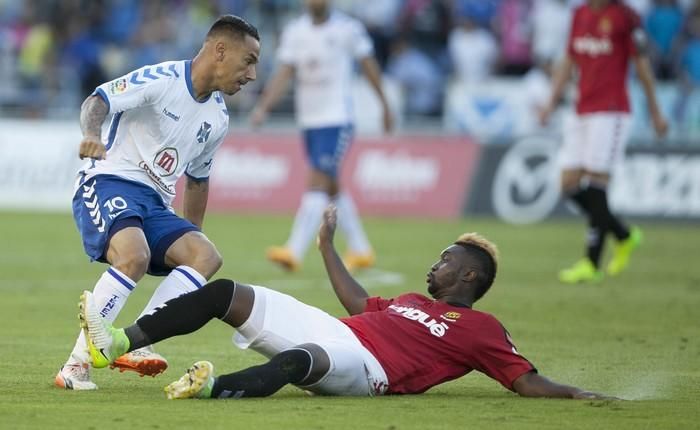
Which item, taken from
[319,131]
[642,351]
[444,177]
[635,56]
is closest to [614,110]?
[635,56]

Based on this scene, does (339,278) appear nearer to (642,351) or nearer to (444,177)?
(642,351)

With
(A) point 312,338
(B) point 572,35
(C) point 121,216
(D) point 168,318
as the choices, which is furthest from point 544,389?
(B) point 572,35

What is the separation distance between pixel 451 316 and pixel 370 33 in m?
20.4

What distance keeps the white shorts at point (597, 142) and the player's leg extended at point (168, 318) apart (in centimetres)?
864

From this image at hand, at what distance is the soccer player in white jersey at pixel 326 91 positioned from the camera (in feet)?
52.4

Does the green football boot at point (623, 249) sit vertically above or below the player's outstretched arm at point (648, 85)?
below

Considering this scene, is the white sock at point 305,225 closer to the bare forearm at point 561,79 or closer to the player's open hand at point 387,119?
the player's open hand at point 387,119

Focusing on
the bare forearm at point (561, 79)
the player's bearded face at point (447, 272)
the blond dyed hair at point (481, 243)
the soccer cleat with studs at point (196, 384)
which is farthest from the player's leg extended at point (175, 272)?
the bare forearm at point (561, 79)

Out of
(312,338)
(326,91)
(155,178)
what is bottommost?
(312,338)

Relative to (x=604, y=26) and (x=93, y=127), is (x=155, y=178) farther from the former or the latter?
(x=604, y=26)

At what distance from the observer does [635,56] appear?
1548 cm

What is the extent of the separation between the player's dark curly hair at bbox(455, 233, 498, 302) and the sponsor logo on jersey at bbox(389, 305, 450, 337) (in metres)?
0.33

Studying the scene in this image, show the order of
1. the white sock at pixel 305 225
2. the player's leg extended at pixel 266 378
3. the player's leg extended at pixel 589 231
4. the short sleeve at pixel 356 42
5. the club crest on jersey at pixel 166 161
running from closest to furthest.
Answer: the player's leg extended at pixel 266 378
the club crest on jersey at pixel 166 161
the player's leg extended at pixel 589 231
the white sock at pixel 305 225
the short sleeve at pixel 356 42

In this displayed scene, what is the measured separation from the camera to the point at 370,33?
27.6 metres
